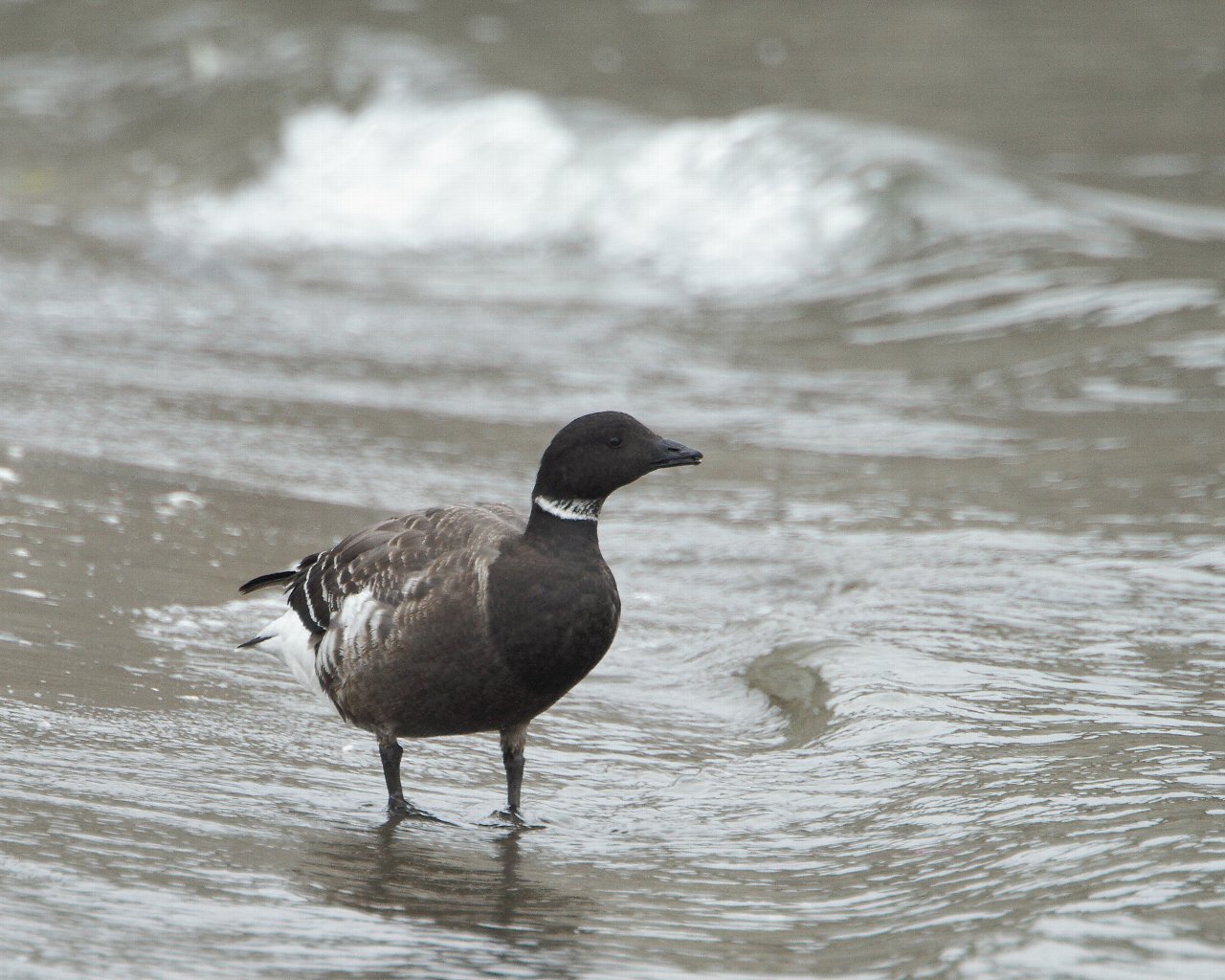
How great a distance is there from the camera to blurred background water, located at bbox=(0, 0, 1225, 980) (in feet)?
17.1

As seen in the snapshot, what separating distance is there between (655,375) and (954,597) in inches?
238

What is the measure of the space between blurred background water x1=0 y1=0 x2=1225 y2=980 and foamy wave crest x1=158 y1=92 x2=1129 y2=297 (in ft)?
0.28

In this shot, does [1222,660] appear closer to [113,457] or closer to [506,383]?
[113,457]

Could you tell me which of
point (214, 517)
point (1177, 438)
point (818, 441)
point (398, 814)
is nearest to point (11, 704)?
point (398, 814)

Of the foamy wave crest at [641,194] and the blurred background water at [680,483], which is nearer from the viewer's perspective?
the blurred background water at [680,483]

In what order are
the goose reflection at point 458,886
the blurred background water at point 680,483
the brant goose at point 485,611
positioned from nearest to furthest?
the goose reflection at point 458,886 → the blurred background water at point 680,483 → the brant goose at point 485,611

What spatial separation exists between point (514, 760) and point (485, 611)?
2.17ft

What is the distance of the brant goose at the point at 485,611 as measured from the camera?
591 centimetres

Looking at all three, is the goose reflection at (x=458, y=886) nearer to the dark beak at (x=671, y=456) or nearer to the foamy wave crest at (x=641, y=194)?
the dark beak at (x=671, y=456)

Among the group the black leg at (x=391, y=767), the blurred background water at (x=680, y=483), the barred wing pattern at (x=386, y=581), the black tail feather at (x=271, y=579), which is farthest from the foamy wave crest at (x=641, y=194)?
the black leg at (x=391, y=767)

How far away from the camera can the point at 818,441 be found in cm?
1209

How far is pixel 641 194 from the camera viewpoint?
21.3 m

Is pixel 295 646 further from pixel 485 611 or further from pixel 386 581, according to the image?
pixel 485 611

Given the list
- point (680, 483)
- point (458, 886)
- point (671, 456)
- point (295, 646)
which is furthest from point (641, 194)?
point (458, 886)
